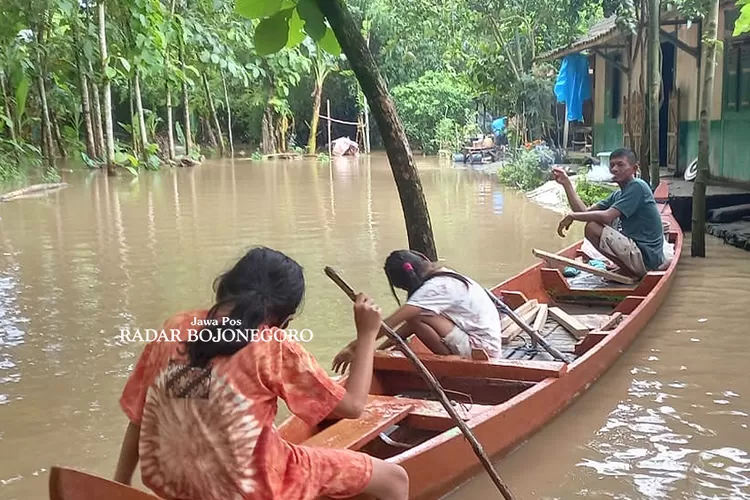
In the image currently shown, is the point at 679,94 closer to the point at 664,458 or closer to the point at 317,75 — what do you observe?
the point at 664,458

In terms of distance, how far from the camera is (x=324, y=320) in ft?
23.4

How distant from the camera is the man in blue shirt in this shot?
7.01m

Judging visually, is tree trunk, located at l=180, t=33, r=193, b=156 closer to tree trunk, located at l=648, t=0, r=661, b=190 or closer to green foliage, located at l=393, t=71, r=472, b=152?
green foliage, located at l=393, t=71, r=472, b=152

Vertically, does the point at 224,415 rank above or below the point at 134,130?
below

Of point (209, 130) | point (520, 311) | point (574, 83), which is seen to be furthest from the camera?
point (209, 130)

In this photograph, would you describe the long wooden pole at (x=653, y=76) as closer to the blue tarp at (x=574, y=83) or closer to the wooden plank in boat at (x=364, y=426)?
the wooden plank in boat at (x=364, y=426)

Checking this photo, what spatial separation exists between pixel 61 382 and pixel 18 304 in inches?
95.3

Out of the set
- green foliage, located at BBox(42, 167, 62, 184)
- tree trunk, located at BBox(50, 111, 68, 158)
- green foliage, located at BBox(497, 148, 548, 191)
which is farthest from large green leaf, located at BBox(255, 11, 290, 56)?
tree trunk, located at BBox(50, 111, 68, 158)

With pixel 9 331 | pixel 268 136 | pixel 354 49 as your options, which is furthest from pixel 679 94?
pixel 268 136

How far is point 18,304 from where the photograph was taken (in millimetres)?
7684

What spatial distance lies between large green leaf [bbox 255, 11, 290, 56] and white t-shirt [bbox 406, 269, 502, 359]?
5.05 feet

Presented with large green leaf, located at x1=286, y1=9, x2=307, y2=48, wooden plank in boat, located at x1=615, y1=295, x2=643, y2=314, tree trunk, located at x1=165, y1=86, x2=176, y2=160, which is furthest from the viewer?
tree trunk, located at x1=165, y1=86, x2=176, y2=160

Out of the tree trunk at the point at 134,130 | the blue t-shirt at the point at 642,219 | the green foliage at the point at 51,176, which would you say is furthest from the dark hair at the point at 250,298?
the tree trunk at the point at 134,130

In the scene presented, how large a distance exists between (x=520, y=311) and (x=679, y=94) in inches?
397
